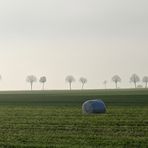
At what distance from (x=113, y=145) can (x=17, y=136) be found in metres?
5.85

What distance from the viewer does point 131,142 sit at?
64.0 feet

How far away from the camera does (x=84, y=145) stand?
1892 cm

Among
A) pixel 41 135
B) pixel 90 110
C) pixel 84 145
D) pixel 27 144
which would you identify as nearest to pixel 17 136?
pixel 41 135

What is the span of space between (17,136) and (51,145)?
3973 millimetres

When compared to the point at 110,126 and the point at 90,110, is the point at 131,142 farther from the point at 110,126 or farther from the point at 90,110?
the point at 90,110

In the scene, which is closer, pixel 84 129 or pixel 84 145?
pixel 84 145

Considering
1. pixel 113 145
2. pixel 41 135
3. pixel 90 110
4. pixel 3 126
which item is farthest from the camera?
pixel 90 110

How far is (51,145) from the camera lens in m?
19.0

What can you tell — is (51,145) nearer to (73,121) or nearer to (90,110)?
(73,121)

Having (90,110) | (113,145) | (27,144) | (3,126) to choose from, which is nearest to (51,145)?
(27,144)

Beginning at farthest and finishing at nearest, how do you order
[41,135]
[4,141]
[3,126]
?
[3,126]
[41,135]
[4,141]

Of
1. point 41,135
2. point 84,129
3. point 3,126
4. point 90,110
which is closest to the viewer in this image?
point 41,135

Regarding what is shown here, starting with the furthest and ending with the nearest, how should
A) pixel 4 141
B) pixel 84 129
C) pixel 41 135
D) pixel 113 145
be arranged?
pixel 84 129
pixel 41 135
pixel 4 141
pixel 113 145

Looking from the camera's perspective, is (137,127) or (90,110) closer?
(137,127)
